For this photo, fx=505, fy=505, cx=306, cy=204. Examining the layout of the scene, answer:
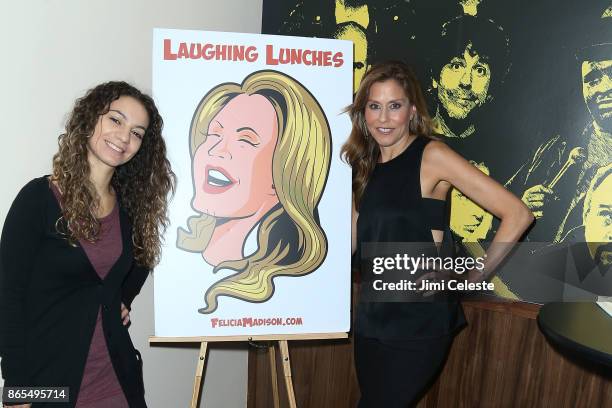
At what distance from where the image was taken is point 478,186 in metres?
1.84

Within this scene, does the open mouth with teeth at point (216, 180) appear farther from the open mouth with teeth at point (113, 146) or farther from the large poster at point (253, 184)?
the open mouth with teeth at point (113, 146)

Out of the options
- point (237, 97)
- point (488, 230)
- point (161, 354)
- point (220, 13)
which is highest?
point (220, 13)

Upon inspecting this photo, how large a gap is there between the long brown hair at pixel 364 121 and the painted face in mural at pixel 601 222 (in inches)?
27.2

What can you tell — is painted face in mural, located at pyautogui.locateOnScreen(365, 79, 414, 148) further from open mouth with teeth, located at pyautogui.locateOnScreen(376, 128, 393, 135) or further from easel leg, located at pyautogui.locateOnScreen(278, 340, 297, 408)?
easel leg, located at pyautogui.locateOnScreen(278, 340, 297, 408)

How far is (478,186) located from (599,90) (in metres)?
0.60

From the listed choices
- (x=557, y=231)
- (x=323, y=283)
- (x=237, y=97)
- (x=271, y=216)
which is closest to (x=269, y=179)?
(x=271, y=216)

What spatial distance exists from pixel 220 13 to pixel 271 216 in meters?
1.19

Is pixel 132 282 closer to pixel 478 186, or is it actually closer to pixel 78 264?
pixel 78 264

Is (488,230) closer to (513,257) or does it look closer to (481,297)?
(513,257)

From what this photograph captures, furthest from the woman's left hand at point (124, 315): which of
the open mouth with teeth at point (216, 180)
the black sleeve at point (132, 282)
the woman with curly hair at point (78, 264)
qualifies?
the open mouth with teeth at point (216, 180)

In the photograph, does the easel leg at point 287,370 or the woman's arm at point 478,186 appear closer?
the woman's arm at point 478,186

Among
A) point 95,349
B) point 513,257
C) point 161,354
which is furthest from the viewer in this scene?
point 161,354

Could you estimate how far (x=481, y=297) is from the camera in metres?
2.23

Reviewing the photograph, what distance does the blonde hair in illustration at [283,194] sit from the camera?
6.29 ft
